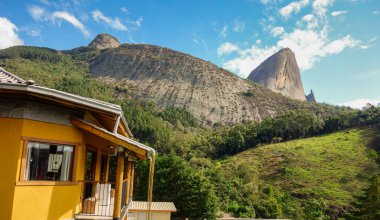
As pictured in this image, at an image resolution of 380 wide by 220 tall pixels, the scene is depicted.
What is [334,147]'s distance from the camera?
249 feet

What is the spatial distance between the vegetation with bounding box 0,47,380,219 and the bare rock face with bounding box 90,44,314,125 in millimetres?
11392

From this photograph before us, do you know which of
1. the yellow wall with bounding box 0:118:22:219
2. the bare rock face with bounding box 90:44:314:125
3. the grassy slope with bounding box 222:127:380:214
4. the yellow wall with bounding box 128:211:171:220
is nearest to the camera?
the yellow wall with bounding box 0:118:22:219

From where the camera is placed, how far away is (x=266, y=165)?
237 ft

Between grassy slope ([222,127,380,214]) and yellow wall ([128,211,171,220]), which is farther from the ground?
grassy slope ([222,127,380,214])

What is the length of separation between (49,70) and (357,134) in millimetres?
126223

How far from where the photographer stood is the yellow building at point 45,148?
6.71m

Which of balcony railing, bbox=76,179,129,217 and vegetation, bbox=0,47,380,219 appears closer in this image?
balcony railing, bbox=76,179,129,217

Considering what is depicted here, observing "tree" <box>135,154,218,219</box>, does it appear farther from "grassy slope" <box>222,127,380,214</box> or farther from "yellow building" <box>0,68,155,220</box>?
"yellow building" <box>0,68,155,220</box>

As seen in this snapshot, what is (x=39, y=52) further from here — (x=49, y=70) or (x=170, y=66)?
(x=170, y=66)

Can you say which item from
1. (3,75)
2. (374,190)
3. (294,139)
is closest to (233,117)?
(294,139)

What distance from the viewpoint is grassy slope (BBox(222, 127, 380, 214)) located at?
58.0 meters

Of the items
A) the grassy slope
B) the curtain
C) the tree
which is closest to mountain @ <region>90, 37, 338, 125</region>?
the grassy slope

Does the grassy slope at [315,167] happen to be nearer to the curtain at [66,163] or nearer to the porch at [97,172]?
the porch at [97,172]

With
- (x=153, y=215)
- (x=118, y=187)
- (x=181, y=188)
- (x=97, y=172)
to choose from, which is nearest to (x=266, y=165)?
(x=181, y=188)
